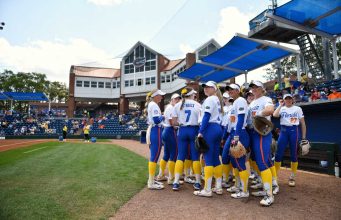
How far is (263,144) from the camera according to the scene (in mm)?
4543

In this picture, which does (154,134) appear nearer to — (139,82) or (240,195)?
(240,195)

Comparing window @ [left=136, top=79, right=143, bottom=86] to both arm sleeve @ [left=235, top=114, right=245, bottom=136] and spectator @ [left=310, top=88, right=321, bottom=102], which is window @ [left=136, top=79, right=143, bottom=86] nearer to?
spectator @ [left=310, top=88, right=321, bottom=102]

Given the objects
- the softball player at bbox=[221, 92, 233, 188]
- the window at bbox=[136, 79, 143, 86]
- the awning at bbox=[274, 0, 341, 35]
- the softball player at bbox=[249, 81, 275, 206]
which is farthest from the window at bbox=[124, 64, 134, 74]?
the softball player at bbox=[249, 81, 275, 206]

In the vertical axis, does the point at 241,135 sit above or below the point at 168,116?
below

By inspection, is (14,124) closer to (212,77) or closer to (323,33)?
(212,77)

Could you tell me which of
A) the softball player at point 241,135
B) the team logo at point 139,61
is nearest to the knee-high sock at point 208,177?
the softball player at point 241,135

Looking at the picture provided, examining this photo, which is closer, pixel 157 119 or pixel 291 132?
pixel 157 119

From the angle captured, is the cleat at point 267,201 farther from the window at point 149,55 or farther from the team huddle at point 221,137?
the window at point 149,55

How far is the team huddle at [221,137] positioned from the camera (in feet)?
14.9

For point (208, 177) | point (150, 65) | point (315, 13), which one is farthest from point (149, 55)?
point (208, 177)

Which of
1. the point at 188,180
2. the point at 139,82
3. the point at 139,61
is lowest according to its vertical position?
the point at 188,180

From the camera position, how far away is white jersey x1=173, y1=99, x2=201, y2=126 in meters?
5.46

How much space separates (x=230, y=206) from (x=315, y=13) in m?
9.05

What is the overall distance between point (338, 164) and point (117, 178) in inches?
241
